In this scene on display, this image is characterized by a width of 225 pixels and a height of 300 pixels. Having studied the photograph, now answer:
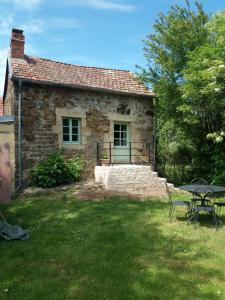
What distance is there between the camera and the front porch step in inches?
509

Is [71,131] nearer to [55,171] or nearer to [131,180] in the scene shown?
[55,171]

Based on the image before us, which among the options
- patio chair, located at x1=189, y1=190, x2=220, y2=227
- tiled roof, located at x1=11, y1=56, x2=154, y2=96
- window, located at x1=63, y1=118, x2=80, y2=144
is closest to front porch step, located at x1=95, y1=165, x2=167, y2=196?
window, located at x1=63, y1=118, x2=80, y2=144

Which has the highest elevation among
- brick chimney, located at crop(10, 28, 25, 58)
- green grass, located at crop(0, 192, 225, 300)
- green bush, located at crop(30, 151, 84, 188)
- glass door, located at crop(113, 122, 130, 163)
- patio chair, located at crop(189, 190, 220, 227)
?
brick chimney, located at crop(10, 28, 25, 58)

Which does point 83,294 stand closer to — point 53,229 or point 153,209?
point 53,229

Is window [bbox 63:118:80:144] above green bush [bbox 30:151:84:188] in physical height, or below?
above

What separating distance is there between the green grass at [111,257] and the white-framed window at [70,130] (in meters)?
4.85

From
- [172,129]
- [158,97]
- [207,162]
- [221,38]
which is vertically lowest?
[207,162]

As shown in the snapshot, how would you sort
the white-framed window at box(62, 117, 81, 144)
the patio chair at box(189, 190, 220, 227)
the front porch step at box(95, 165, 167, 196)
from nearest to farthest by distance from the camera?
the patio chair at box(189, 190, 220, 227), the front porch step at box(95, 165, 167, 196), the white-framed window at box(62, 117, 81, 144)

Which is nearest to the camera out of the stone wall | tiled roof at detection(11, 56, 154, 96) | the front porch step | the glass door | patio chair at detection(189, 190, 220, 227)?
patio chair at detection(189, 190, 220, 227)

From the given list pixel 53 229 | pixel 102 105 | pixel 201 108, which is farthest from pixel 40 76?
pixel 53 229

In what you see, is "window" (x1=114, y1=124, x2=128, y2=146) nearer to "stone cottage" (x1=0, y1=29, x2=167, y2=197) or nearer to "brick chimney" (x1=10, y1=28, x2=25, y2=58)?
"stone cottage" (x1=0, y1=29, x2=167, y2=197)

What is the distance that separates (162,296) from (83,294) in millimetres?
996

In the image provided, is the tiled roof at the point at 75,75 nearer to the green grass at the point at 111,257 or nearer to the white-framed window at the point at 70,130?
the white-framed window at the point at 70,130

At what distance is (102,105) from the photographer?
14633 mm
